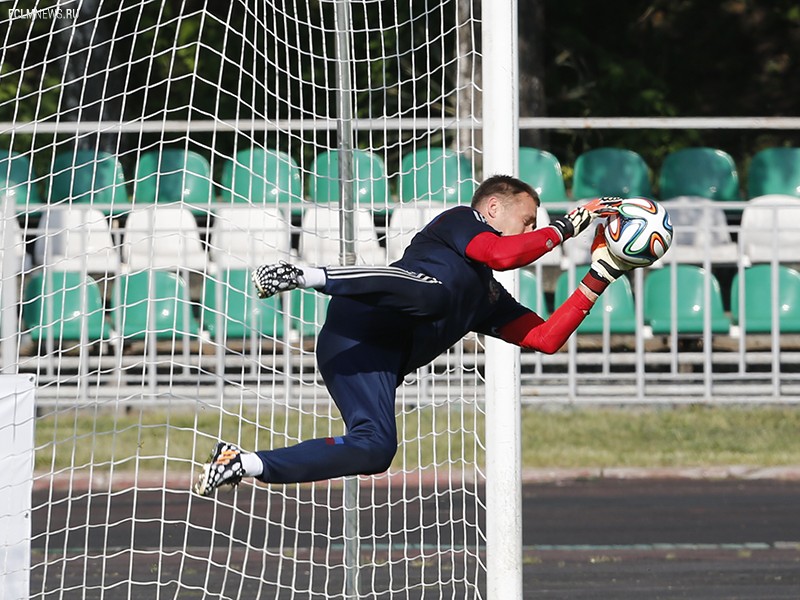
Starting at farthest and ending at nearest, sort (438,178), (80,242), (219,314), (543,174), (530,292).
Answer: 1. (543,174)
2. (438,178)
3. (530,292)
4. (80,242)
5. (219,314)

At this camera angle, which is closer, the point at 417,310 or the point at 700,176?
the point at 417,310

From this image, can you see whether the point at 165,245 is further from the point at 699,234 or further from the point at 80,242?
the point at 699,234

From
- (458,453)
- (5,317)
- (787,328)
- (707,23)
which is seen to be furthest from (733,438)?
(707,23)

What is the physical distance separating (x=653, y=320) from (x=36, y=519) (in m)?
5.38

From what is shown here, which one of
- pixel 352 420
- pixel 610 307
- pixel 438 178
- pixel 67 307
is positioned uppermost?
pixel 438 178

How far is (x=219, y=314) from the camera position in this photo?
8.02m

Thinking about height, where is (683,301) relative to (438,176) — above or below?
below

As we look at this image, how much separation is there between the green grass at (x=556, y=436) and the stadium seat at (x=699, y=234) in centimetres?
130

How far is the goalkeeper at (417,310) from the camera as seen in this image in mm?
5191

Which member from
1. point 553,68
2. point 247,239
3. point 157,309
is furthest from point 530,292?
point 553,68

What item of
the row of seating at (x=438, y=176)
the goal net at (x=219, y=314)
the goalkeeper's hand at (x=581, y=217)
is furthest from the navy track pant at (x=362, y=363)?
the row of seating at (x=438, y=176)

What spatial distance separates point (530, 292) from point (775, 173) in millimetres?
3966

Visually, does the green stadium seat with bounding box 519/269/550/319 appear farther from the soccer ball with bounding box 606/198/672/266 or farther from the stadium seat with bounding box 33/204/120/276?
the soccer ball with bounding box 606/198/672/266

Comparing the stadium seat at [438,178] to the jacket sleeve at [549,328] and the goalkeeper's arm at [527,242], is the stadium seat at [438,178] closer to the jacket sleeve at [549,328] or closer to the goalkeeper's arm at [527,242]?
the jacket sleeve at [549,328]
